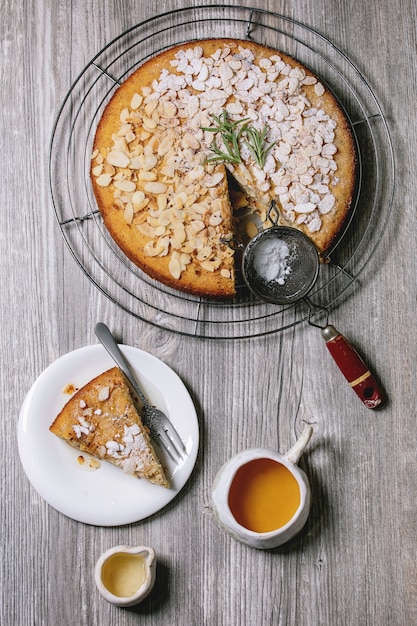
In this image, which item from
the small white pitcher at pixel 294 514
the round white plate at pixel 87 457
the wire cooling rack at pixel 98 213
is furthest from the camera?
the wire cooling rack at pixel 98 213

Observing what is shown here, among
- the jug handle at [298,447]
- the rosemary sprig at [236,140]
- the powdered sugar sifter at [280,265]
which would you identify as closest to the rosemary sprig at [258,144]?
the rosemary sprig at [236,140]

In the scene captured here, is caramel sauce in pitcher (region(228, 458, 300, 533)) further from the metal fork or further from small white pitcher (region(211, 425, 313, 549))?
the metal fork

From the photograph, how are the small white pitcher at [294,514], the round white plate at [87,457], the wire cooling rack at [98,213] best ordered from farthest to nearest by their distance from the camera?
Answer: 1. the wire cooling rack at [98,213]
2. the round white plate at [87,457]
3. the small white pitcher at [294,514]

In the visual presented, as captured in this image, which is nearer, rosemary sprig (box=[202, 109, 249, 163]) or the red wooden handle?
rosemary sprig (box=[202, 109, 249, 163])

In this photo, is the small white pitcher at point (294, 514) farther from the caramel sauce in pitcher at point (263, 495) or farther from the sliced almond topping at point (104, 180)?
the sliced almond topping at point (104, 180)

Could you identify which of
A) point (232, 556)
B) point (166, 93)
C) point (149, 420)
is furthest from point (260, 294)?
point (232, 556)

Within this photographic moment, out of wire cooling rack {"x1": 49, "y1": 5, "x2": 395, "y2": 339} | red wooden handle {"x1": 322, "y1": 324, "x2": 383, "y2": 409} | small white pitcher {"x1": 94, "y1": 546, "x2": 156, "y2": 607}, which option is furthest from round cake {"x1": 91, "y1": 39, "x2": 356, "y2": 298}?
small white pitcher {"x1": 94, "y1": 546, "x2": 156, "y2": 607}

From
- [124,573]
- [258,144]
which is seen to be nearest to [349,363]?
[258,144]
